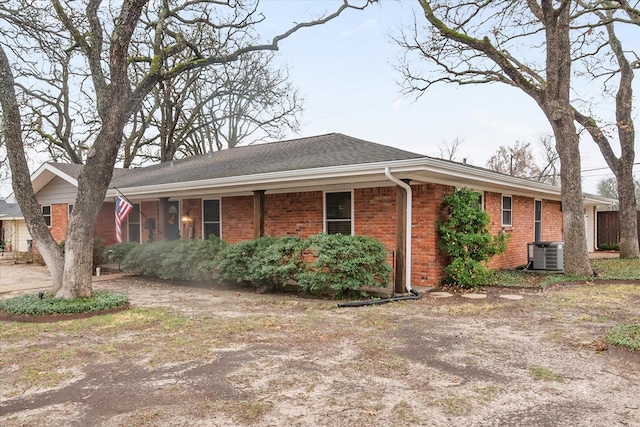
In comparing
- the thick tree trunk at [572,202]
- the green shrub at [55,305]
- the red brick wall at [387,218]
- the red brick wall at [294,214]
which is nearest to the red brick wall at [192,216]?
the red brick wall at [387,218]

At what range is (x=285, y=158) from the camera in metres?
11.1

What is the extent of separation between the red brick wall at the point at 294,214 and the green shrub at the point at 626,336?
20.8ft

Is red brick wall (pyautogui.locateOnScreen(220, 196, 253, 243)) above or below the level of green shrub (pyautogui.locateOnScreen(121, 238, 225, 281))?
above

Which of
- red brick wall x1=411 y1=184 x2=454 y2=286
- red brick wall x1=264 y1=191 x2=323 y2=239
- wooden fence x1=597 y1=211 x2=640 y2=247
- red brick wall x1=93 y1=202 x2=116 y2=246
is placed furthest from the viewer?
wooden fence x1=597 y1=211 x2=640 y2=247

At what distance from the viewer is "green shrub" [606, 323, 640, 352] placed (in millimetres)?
4656

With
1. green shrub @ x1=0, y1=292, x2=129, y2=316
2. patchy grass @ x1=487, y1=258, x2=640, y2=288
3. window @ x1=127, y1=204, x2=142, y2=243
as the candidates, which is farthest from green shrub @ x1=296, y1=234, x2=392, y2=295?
window @ x1=127, y1=204, x2=142, y2=243

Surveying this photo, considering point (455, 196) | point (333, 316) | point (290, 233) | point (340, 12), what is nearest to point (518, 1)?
point (340, 12)

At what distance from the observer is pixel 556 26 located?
422 inches

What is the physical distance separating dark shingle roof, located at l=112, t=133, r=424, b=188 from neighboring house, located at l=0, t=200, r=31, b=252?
10.2 metres

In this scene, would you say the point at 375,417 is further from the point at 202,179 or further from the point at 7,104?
the point at 202,179

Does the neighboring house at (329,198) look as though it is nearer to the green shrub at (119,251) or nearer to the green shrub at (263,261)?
the green shrub at (119,251)

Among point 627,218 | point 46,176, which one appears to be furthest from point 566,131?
point 46,176

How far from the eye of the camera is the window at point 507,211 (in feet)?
39.4

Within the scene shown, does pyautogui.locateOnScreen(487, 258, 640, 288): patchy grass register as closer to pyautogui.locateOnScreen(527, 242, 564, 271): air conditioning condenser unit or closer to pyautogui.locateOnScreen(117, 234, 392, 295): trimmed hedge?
pyautogui.locateOnScreen(527, 242, 564, 271): air conditioning condenser unit
